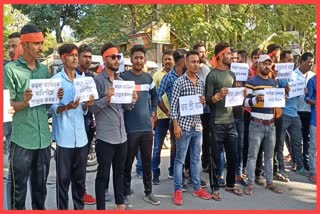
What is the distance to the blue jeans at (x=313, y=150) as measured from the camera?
244 inches

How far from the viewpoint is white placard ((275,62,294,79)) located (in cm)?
587

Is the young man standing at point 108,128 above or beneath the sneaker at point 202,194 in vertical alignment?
above

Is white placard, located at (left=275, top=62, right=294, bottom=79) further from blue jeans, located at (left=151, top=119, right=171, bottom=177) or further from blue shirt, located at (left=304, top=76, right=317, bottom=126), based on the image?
blue jeans, located at (left=151, top=119, right=171, bottom=177)

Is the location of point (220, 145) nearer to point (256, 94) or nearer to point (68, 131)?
point (256, 94)

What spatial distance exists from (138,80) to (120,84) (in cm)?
52

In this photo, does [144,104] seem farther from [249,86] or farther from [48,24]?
[48,24]

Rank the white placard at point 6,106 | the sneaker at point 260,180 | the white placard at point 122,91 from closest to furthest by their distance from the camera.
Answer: the white placard at point 6,106 < the white placard at point 122,91 < the sneaker at point 260,180

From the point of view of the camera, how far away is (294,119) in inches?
249

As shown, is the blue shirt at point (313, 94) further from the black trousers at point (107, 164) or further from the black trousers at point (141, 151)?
the black trousers at point (107, 164)

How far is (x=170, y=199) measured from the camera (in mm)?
5348

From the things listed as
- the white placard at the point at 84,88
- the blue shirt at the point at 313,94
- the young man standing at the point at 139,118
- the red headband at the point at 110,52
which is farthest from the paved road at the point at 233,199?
the red headband at the point at 110,52

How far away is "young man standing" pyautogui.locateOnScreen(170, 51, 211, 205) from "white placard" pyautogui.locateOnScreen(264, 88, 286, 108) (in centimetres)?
95

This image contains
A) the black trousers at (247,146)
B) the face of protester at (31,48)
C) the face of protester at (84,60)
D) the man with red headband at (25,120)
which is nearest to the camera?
the man with red headband at (25,120)

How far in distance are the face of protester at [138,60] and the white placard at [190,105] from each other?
26.2 inches
